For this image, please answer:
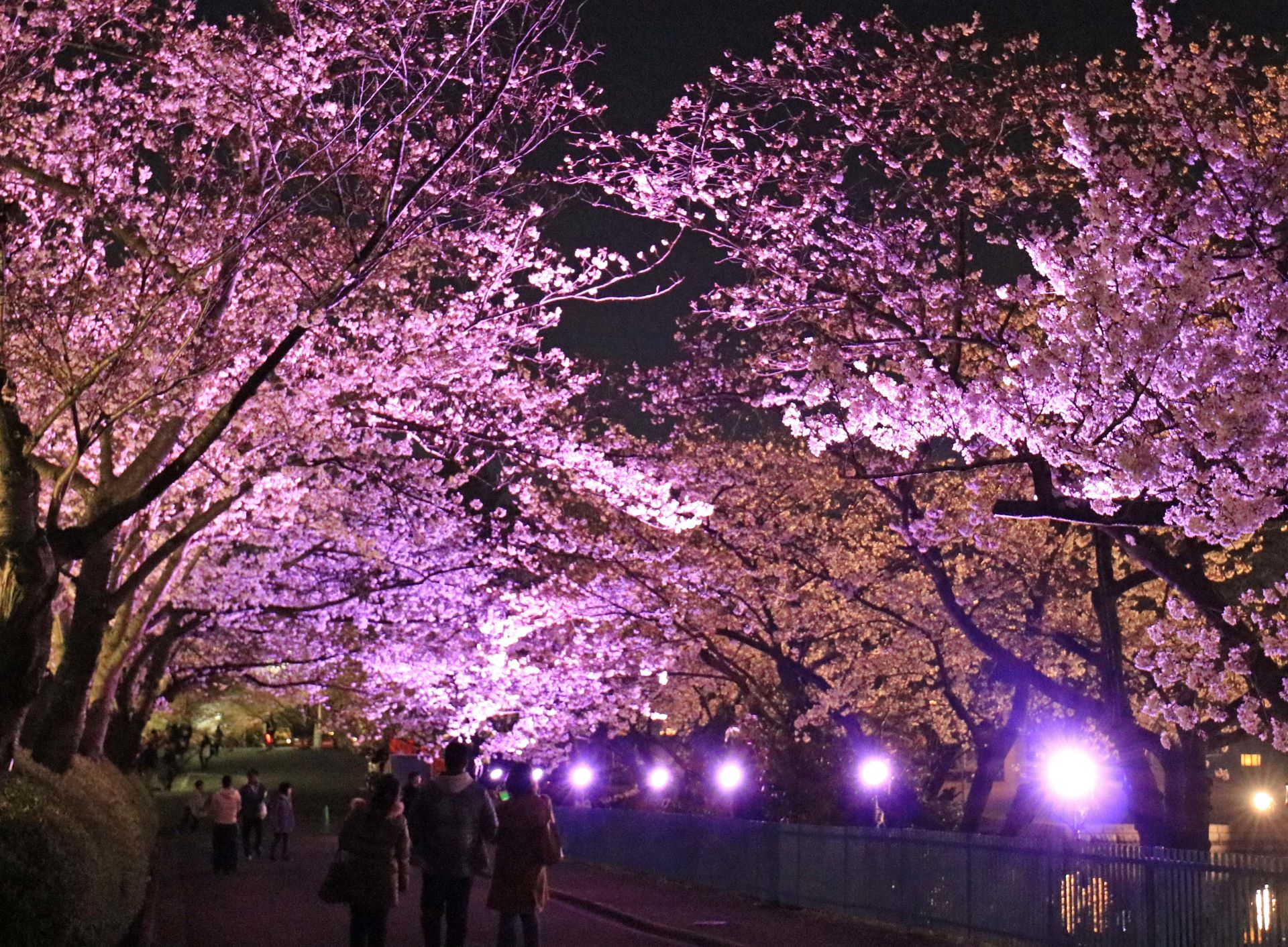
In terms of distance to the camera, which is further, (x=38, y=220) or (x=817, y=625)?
(x=817, y=625)

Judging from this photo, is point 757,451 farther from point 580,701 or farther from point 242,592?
point 242,592

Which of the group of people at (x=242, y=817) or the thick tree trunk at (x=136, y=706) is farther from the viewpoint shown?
the thick tree trunk at (x=136, y=706)

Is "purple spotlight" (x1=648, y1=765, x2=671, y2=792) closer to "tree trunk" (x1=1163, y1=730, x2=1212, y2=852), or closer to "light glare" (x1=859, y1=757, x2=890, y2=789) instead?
"light glare" (x1=859, y1=757, x2=890, y2=789)

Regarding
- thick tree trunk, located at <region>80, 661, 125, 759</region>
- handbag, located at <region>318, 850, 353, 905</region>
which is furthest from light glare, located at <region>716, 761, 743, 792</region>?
handbag, located at <region>318, 850, 353, 905</region>

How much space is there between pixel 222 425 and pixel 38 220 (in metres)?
4.41

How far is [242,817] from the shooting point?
2864 centimetres

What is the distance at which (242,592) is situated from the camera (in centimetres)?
2866

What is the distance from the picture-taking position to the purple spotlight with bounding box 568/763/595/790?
34000 mm

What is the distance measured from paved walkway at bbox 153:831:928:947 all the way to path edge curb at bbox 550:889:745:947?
0.04 m

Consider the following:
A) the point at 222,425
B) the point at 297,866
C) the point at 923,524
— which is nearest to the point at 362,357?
the point at 222,425

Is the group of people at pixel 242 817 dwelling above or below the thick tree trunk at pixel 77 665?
below

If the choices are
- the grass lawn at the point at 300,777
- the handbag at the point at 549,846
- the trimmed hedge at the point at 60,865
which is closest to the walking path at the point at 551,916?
the trimmed hedge at the point at 60,865

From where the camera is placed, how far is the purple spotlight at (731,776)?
2436 cm

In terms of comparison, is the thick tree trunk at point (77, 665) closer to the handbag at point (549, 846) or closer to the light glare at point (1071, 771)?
the handbag at point (549, 846)
